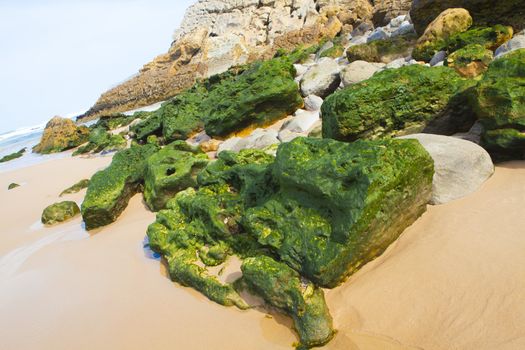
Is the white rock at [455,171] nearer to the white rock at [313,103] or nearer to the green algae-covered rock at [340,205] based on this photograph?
the green algae-covered rock at [340,205]

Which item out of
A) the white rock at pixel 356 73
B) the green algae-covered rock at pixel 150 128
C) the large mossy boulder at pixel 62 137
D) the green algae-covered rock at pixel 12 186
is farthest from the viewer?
the large mossy boulder at pixel 62 137

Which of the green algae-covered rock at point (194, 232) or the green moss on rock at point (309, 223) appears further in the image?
the green algae-covered rock at point (194, 232)

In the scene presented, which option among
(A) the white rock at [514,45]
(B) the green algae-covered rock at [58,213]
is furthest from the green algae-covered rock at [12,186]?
(A) the white rock at [514,45]

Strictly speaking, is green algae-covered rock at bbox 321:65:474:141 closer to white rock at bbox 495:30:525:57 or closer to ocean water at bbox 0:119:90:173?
white rock at bbox 495:30:525:57

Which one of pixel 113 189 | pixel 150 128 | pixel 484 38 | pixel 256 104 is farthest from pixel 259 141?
pixel 150 128

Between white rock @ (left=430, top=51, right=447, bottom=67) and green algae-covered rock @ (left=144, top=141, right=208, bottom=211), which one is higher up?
white rock @ (left=430, top=51, right=447, bottom=67)

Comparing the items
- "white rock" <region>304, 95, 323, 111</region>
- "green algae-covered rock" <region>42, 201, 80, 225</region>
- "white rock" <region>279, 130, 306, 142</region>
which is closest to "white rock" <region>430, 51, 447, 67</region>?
"white rock" <region>304, 95, 323, 111</region>
